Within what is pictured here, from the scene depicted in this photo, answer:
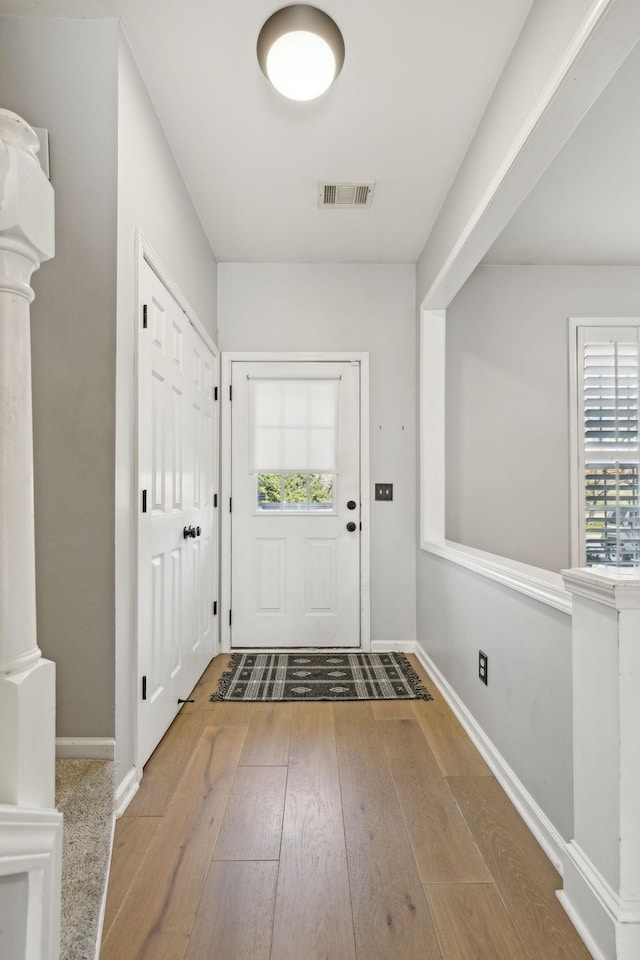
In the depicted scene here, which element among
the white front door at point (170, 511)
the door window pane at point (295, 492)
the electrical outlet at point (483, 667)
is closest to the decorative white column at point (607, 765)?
the electrical outlet at point (483, 667)

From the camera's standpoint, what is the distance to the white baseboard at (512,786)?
1.62 metres

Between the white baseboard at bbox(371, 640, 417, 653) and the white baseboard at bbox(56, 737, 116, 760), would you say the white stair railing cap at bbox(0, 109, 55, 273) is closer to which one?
the white baseboard at bbox(56, 737, 116, 760)

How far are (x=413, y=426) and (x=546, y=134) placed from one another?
7.08 ft

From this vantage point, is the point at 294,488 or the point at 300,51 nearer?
the point at 300,51

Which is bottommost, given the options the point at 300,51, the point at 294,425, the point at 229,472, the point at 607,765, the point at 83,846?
the point at 83,846

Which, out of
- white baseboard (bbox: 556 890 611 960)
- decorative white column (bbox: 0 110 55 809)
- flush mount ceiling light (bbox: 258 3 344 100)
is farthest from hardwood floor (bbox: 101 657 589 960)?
flush mount ceiling light (bbox: 258 3 344 100)

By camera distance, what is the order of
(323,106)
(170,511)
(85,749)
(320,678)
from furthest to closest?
1. (320,678)
2. (170,511)
3. (323,106)
4. (85,749)

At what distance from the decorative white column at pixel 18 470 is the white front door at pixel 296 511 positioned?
308 centimetres

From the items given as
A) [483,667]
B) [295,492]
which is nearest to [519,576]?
[483,667]

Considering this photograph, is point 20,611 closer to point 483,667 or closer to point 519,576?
point 519,576

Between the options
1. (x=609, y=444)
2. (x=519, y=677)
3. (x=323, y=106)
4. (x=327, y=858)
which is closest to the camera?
(x=327, y=858)

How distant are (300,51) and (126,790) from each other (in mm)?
2464

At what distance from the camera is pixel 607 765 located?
1269 mm

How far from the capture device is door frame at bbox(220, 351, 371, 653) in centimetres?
376
